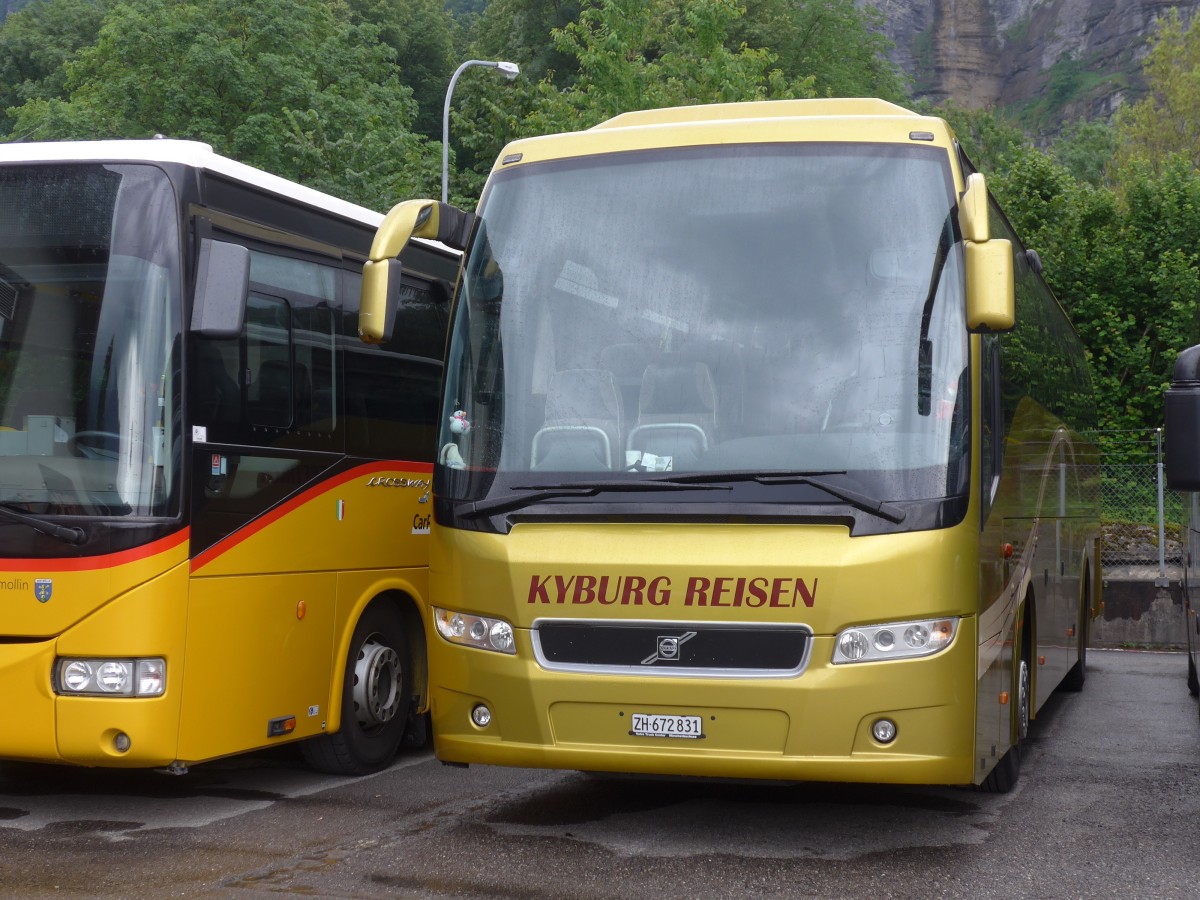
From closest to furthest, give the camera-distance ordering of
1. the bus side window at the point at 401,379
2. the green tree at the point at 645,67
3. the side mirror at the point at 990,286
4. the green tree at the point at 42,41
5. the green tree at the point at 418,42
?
the side mirror at the point at 990,286 → the bus side window at the point at 401,379 → the green tree at the point at 645,67 → the green tree at the point at 42,41 → the green tree at the point at 418,42

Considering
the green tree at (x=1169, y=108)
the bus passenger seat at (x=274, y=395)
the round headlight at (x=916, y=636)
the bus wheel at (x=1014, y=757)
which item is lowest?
the bus wheel at (x=1014, y=757)

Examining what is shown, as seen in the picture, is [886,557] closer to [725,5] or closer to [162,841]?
[162,841]

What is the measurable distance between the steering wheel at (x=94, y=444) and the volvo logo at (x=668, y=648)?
2.51 metres

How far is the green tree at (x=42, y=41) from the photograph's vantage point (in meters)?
58.4

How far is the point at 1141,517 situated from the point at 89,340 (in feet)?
49.9

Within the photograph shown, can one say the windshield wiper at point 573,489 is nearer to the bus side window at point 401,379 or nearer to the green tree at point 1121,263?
the bus side window at point 401,379

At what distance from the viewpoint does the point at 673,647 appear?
237 inches

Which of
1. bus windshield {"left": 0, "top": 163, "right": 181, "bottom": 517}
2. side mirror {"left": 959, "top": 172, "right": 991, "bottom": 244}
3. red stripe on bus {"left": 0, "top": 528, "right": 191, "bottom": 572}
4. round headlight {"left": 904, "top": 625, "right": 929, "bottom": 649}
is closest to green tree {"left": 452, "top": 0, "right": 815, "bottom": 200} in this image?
bus windshield {"left": 0, "top": 163, "right": 181, "bottom": 517}

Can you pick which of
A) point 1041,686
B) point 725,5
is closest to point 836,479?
point 1041,686

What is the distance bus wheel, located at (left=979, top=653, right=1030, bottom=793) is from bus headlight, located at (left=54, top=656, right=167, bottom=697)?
421 centimetres

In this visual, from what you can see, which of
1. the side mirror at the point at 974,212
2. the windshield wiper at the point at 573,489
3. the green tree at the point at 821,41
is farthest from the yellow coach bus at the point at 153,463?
the green tree at the point at 821,41

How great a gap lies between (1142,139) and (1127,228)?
32496 millimetres

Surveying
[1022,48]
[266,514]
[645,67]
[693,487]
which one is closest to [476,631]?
[693,487]

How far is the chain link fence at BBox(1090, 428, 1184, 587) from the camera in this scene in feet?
59.8
